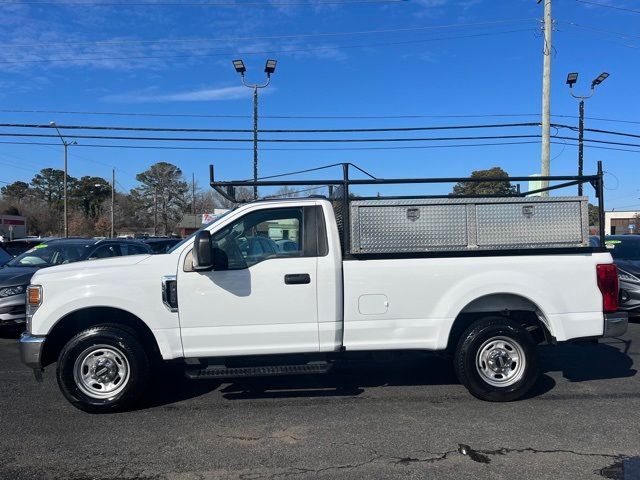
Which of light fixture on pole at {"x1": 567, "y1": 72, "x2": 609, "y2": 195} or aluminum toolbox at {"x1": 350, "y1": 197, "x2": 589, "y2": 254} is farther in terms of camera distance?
light fixture on pole at {"x1": 567, "y1": 72, "x2": 609, "y2": 195}

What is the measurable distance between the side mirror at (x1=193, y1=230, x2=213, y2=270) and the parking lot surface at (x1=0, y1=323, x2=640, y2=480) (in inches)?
57.9

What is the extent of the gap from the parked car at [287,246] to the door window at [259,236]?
13 millimetres

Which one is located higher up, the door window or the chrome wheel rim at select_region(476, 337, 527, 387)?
the door window

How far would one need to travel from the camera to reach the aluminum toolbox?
17.2 feet

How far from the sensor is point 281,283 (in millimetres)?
5039

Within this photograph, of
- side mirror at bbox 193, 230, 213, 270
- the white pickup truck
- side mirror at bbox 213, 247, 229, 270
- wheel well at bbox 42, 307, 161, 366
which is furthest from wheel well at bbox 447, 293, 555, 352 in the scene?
wheel well at bbox 42, 307, 161, 366

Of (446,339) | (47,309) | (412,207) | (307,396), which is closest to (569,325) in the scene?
(446,339)

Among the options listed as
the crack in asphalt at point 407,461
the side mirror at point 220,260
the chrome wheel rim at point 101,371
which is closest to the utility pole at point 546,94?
the crack in asphalt at point 407,461

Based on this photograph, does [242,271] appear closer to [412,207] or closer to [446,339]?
[412,207]

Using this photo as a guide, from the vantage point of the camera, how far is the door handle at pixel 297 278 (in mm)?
5039

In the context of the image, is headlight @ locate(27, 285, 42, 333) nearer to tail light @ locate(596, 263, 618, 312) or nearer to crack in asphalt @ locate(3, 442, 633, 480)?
crack in asphalt @ locate(3, 442, 633, 480)

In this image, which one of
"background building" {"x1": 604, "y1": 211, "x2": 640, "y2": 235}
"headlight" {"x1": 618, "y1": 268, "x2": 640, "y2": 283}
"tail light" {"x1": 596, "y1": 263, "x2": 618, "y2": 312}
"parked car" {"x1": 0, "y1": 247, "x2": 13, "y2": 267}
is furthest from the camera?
"background building" {"x1": 604, "y1": 211, "x2": 640, "y2": 235}

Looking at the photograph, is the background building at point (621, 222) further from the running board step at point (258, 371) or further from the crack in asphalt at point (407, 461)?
the running board step at point (258, 371)

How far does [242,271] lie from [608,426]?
3609 mm
